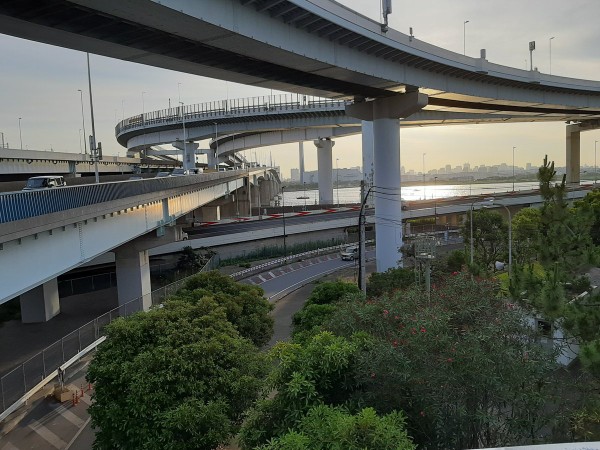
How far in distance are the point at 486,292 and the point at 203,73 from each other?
1599 cm

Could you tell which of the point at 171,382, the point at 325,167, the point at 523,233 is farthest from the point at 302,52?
the point at 325,167

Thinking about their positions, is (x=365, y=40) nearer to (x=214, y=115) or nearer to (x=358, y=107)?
(x=358, y=107)

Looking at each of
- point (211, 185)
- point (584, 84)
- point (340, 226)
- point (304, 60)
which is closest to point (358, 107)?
point (304, 60)

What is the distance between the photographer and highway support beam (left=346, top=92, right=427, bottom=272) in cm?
2897

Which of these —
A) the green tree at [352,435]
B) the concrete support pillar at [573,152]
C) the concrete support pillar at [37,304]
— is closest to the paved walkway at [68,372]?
the concrete support pillar at [37,304]

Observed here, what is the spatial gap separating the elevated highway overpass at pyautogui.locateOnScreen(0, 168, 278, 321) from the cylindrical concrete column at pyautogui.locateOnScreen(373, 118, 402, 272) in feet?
36.6

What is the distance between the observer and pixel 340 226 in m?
50.9

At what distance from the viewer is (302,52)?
19500 millimetres

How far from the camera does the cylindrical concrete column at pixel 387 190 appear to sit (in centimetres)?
2914

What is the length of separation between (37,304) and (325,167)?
5775 centimetres

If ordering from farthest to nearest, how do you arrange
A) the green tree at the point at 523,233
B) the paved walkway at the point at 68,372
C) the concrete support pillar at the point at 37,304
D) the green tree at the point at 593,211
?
the green tree at the point at 523,233 → the concrete support pillar at the point at 37,304 → the paved walkway at the point at 68,372 → the green tree at the point at 593,211

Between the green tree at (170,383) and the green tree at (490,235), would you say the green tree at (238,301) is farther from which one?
the green tree at (490,235)

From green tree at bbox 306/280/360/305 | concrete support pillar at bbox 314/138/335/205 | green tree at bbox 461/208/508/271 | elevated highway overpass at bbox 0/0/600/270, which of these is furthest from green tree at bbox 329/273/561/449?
concrete support pillar at bbox 314/138/335/205

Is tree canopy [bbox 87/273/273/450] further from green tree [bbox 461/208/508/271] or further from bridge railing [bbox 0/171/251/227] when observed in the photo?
green tree [bbox 461/208/508/271]
